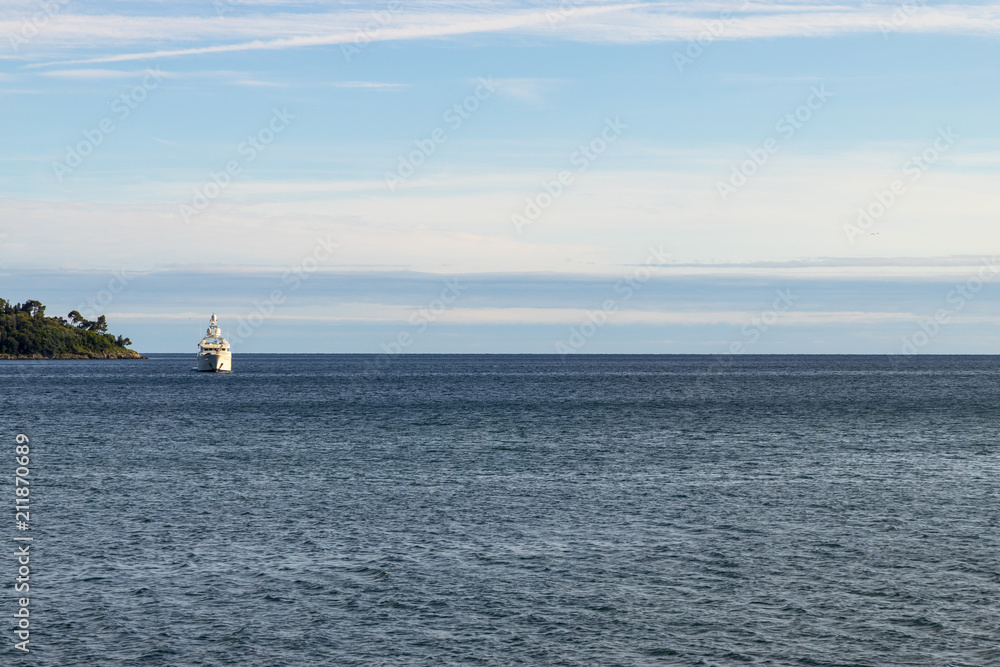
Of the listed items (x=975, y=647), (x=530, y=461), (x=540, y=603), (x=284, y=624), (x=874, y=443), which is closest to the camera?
(x=975, y=647)

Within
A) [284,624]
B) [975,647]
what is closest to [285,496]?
[284,624]

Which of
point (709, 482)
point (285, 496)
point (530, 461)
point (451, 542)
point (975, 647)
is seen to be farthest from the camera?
point (530, 461)

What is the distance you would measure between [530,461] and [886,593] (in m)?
34.7

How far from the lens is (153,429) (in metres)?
87.3

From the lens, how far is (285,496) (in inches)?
1860

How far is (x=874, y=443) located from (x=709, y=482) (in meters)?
28.7

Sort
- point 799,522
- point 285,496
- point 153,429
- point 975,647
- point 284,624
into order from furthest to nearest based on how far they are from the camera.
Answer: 1. point 153,429
2. point 285,496
3. point 799,522
4. point 284,624
5. point 975,647

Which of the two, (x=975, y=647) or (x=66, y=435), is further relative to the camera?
(x=66, y=435)

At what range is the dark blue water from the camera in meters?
25.2

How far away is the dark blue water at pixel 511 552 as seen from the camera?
990 inches

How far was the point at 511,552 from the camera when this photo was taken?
34.7 m

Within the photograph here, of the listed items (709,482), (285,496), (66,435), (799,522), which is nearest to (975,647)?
(799,522)

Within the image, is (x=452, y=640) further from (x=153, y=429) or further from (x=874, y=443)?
(x=153, y=429)

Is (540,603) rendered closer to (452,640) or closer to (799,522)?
(452,640)
